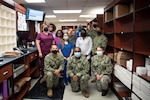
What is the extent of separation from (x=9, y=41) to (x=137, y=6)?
9.74 feet

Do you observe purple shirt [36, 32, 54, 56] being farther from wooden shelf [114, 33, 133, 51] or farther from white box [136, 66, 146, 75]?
white box [136, 66, 146, 75]

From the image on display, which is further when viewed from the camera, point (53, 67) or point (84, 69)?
point (53, 67)

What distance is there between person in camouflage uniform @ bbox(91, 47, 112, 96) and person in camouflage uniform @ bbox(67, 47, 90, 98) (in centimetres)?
20

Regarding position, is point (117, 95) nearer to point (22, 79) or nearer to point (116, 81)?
point (116, 81)

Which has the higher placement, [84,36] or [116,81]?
[84,36]

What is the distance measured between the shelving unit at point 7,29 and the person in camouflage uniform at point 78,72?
1512 millimetres

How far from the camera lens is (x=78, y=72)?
12.7ft

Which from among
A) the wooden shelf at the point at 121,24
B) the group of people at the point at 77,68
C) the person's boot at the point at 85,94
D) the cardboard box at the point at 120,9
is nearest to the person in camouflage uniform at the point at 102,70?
the group of people at the point at 77,68

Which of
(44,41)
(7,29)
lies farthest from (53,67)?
(7,29)

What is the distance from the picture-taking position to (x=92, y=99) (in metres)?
3.50

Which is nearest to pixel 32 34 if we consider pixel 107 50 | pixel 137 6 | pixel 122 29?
pixel 107 50

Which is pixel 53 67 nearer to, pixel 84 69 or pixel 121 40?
pixel 84 69

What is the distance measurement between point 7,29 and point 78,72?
1951 mm

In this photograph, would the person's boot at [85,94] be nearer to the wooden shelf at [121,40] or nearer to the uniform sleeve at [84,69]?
the uniform sleeve at [84,69]
